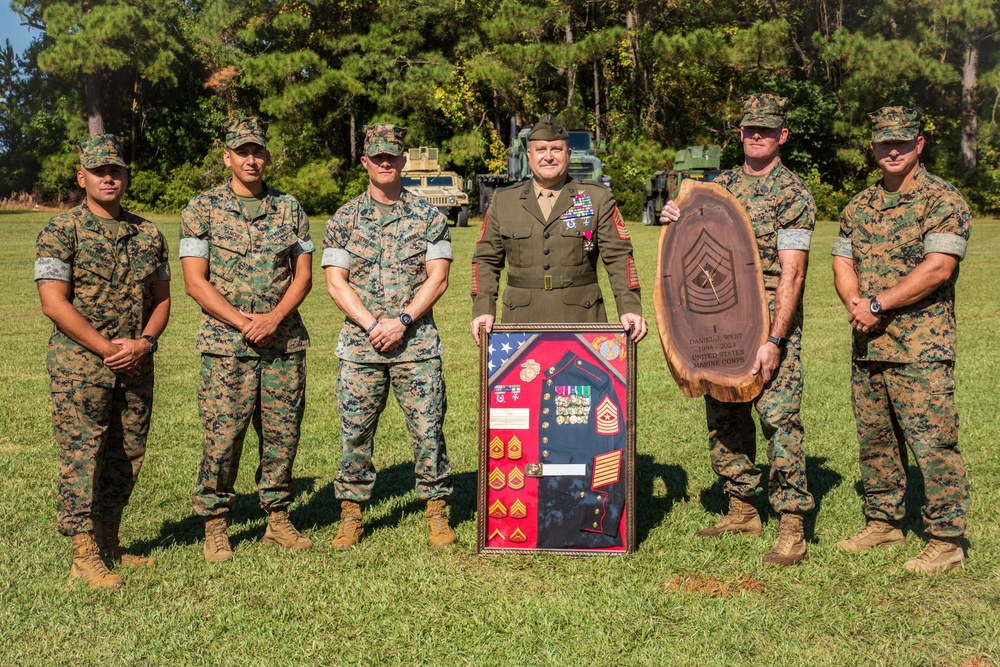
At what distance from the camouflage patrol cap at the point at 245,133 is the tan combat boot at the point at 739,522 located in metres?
3.14

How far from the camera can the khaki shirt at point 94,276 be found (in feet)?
16.4

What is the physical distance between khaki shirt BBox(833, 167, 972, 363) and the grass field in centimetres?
110

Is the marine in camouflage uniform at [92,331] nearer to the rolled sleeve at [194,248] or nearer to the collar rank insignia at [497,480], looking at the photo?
the rolled sleeve at [194,248]

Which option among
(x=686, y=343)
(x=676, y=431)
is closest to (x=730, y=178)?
(x=686, y=343)

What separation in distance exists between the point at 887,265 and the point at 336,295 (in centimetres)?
285

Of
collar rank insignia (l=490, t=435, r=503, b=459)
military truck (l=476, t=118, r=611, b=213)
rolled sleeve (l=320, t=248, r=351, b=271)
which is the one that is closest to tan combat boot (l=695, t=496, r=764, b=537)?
collar rank insignia (l=490, t=435, r=503, b=459)

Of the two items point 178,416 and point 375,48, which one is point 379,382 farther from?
point 375,48

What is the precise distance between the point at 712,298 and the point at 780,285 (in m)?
0.35

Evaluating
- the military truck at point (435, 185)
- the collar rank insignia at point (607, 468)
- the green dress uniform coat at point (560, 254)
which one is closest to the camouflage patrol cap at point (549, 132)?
the green dress uniform coat at point (560, 254)

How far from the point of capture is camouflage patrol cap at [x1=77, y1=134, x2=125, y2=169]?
16.6ft

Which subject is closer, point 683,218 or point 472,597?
point 472,597

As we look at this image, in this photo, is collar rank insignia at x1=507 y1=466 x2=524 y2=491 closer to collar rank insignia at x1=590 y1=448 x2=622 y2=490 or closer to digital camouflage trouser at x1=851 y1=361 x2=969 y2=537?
collar rank insignia at x1=590 y1=448 x2=622 y2=490

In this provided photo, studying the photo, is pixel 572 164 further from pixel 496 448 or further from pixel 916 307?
pixel 916 307

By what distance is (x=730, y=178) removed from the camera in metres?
5.56
